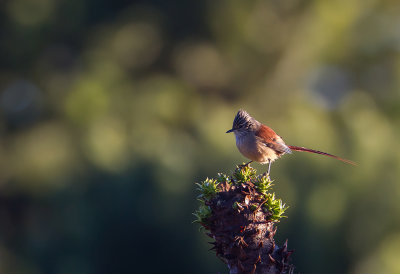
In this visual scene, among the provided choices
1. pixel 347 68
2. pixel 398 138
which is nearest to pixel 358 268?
pixel 398 138

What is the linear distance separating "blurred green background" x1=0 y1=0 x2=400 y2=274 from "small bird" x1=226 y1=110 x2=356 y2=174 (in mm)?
2517

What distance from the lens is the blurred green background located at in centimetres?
736

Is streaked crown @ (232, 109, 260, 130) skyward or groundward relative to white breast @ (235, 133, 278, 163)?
skyward

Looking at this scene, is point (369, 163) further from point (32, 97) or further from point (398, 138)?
point (32, 97)

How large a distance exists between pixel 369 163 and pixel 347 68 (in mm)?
4164

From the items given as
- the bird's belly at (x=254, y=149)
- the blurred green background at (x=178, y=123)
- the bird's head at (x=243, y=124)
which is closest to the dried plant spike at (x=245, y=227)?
the bird's belly at (x=254, y=149)

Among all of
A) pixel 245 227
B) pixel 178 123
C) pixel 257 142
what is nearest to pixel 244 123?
pixel 257 142

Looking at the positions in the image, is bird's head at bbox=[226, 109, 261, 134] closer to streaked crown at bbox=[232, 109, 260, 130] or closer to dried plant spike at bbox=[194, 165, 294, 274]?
streaked crown at bbox=[232, 109, 260, 130]

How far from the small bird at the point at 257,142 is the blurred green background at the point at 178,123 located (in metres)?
2.52

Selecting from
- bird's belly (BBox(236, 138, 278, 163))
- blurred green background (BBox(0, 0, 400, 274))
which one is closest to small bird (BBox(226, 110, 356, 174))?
bird's belly (BBox(236, 138, 278, 163))

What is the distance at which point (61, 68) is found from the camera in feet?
35.6

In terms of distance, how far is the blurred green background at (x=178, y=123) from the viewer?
736 cm

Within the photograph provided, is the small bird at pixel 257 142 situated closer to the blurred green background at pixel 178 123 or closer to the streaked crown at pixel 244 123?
the streaked crown at pixel 244 123

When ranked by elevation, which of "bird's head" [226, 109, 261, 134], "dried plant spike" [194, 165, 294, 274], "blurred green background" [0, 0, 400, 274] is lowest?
"dried plant spike" [194, 165, 294, 274]
